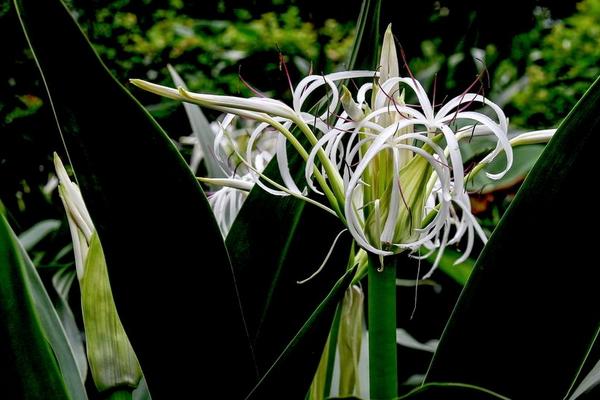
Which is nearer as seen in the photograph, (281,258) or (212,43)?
(281,258)

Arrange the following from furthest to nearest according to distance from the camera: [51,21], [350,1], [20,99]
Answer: [350,1] → [20,99] → [51,21]

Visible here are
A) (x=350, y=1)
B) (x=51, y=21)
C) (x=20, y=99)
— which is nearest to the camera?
(x=51, y=21)

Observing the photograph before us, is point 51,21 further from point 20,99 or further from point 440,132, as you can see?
point 20,99

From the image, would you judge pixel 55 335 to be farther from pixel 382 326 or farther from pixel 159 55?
pixel 159 55

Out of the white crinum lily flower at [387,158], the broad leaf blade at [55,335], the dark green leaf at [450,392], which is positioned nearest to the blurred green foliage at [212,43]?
the broad leaf blade at [55,335]

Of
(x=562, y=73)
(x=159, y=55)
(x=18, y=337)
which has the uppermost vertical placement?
(x=159, y=55)

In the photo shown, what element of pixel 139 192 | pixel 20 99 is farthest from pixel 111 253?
pixel 20 99

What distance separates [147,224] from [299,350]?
0.10m

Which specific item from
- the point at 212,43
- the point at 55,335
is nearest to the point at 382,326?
the point at 55,335

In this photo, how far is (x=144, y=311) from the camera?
1.24ft

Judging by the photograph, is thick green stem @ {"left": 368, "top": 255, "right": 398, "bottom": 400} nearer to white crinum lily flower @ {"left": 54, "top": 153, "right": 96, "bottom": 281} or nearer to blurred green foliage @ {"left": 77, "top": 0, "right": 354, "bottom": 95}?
white crinum lily flower @ {"left": 54, "top": 153, "right": 96, "bottom": 281}

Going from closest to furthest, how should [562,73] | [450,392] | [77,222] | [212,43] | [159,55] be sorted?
[450,392]
[77,222]
[159,55]
[212,43]
[562,73]

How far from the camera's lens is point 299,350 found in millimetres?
358

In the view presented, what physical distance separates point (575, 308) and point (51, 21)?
30 cm
